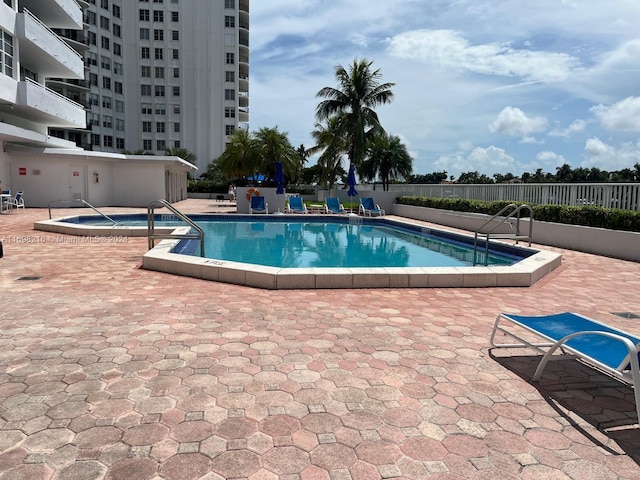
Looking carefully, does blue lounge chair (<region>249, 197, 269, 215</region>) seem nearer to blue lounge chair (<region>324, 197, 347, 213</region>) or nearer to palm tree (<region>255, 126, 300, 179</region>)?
blue lounge chair (<region>324, 197, 347, 213</region>)

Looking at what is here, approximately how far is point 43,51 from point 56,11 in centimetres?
435

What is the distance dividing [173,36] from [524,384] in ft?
218

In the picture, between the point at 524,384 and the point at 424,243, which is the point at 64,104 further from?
the point at 524,384

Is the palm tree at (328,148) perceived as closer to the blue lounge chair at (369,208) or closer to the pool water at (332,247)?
the blue lounge chair at (369,208)

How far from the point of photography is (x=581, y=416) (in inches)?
121

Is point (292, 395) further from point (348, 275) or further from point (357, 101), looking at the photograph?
point (357, 101)

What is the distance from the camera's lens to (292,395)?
3.25m

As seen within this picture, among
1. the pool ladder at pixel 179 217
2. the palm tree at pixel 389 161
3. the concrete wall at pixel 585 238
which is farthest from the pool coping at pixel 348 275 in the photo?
the palm tree at pixel 389 161

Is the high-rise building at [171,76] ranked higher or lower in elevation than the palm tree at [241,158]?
higher

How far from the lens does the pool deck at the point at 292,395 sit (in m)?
2.48

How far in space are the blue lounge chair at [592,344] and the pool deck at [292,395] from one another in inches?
13.6

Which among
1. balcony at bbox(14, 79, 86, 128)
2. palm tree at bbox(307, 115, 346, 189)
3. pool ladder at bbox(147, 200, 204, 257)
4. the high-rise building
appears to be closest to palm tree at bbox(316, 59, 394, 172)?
palm tree at bbox(307, 115, 346, 189)

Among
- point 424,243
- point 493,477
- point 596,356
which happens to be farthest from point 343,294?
point 424,243

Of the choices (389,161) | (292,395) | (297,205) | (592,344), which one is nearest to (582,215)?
(592,344)
